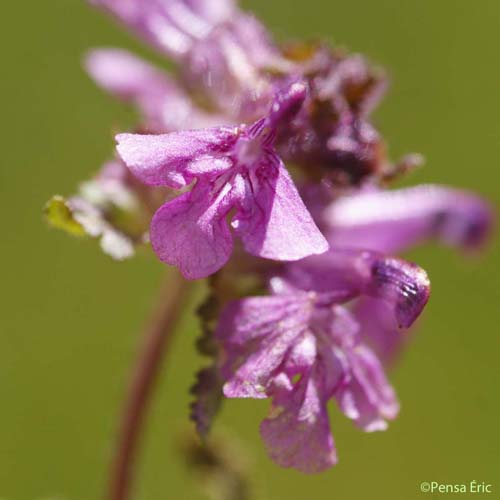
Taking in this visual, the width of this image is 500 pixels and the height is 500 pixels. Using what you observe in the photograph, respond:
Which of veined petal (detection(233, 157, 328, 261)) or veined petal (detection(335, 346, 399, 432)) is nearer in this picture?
veined petal (detection(233, 157, 328, 261))

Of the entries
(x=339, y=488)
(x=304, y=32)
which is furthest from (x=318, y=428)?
(x=304, y=32)

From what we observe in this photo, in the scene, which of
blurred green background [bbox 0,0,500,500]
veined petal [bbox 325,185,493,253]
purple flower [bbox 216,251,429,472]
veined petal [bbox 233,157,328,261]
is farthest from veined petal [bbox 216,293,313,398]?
blurred green background [bbox 0,0,500,500]

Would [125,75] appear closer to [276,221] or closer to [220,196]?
[220,196]

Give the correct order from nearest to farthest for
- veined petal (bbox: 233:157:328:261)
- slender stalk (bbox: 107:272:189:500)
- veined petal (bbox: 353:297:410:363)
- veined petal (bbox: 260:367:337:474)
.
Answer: veined petal (bbox: 233:157:328:261), veined petal (bbox: 260:367:337:474), slender stalk (bbox: 107:272:189:500), veined petal (bbox: 353:297:410:363)

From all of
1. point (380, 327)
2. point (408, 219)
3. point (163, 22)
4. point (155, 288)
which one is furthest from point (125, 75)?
point (155, 288)

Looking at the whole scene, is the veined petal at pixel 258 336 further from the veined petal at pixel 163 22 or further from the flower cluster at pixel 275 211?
the veined petal at pixel 163 22

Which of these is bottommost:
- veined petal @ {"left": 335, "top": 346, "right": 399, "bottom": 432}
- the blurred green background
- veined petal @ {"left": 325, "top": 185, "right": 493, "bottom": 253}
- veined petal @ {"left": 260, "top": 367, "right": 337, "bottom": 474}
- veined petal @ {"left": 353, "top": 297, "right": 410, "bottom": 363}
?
veined petal @ {"left": 260, "top": 367, "right": 337, "bottom": 474}

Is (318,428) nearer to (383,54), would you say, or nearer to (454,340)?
(454,340)

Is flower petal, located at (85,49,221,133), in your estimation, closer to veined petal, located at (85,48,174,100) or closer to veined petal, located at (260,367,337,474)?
veined petal, located at (85,48,174,100)
